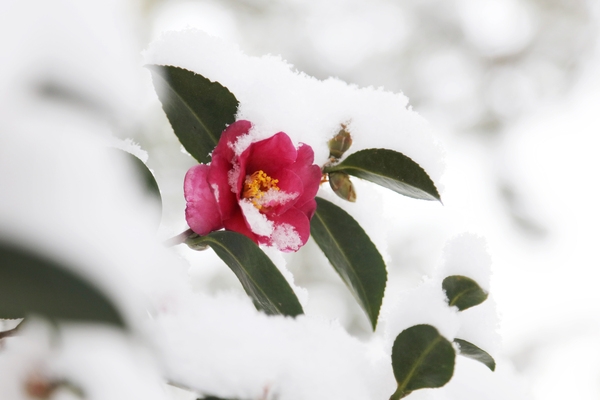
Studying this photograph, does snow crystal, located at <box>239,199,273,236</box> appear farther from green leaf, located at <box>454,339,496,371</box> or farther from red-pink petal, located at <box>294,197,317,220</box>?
green leaf, located at <box>454,339,496,371</box>

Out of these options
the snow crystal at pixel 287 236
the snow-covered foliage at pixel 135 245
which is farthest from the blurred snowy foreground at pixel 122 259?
the snow crystal at pixel 287 236

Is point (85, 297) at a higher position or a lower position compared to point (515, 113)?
lower

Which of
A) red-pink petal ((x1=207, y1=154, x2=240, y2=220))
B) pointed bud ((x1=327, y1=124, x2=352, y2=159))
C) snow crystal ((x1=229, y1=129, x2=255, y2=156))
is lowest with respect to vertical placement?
red-pink petal ((x1=207, y1=154, x2=240, y2=220))

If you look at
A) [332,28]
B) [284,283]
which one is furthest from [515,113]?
[284,283]

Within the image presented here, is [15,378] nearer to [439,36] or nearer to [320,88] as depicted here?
[320,88]

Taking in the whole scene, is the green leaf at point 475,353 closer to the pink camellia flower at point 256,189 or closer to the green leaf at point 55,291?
the pink camellia flower at point 256,189

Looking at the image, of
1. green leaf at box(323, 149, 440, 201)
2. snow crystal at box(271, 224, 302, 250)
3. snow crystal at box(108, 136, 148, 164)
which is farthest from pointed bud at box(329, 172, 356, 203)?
snow crystal at box(108, 136, 148, 164)
